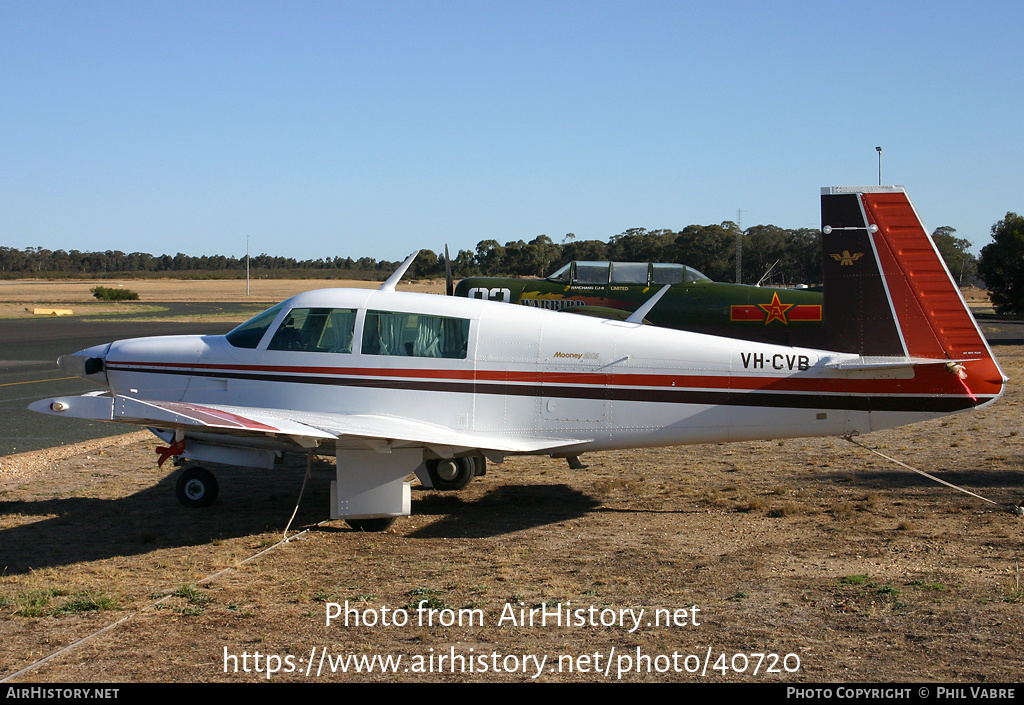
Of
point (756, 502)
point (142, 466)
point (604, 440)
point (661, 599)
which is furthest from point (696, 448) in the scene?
point (142, 466)

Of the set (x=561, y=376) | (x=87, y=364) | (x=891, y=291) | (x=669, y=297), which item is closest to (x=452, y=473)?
(x=561, y=376)

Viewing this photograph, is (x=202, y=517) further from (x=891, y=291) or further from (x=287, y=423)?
(x=891, y=291)

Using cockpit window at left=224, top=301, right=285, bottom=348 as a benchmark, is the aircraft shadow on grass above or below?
below

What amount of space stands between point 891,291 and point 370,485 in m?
4.90

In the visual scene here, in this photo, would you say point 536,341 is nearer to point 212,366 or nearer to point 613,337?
point 613,337

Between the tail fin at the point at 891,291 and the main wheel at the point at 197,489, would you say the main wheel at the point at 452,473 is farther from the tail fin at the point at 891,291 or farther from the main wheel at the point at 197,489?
the tail fin at the point at 891,291

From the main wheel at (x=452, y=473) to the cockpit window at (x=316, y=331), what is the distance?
6.24ft

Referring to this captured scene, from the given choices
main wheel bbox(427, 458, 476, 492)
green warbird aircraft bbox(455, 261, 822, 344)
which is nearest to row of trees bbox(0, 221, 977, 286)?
→ green warbird aircraft bbox(455, 261, 822, 344)

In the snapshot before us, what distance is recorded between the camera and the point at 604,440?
7.59 metres

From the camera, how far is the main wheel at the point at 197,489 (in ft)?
27.7

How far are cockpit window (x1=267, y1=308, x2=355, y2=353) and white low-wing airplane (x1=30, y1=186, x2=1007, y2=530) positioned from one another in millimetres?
15

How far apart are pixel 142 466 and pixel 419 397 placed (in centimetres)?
490

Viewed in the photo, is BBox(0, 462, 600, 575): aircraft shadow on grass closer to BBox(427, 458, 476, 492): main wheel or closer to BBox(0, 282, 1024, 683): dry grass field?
BBox(0, 282, 1024, 683): dry grass field

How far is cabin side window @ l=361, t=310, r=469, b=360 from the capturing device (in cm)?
770
